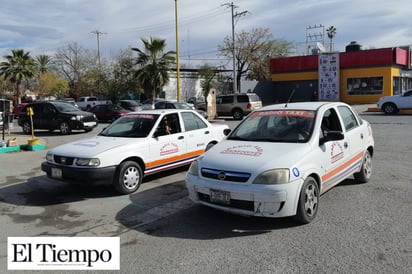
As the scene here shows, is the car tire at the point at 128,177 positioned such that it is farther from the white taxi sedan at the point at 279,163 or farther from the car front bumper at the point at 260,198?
the car front bumper at the point at 260,198

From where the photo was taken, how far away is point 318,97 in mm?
37844

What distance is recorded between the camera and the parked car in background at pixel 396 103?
75.1 feet

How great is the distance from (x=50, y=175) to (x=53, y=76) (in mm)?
57721

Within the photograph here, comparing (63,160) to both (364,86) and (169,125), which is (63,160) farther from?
(364,86)

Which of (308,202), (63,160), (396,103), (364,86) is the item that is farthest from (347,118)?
(364,86)

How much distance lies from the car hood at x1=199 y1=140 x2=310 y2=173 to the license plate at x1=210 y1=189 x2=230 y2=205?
30 cm

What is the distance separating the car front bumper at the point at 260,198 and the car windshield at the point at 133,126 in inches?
123

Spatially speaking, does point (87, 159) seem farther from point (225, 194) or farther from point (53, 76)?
point (53, 76)

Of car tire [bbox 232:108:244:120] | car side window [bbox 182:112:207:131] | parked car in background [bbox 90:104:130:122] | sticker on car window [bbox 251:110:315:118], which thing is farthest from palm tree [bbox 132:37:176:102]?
sticker on car window [bbox 251:110:315:118]

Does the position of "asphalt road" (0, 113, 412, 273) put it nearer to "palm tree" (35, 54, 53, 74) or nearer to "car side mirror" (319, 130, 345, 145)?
"car side mirror" (319, 130, 345, 145)

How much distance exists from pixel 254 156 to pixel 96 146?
3255 millimetres

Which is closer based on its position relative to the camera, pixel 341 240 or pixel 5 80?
pixel 341 240

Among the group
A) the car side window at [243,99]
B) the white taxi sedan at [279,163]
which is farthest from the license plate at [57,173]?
the car side window at [243,99]

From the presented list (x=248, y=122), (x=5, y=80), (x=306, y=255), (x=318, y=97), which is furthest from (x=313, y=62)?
(x=5, y=80)
